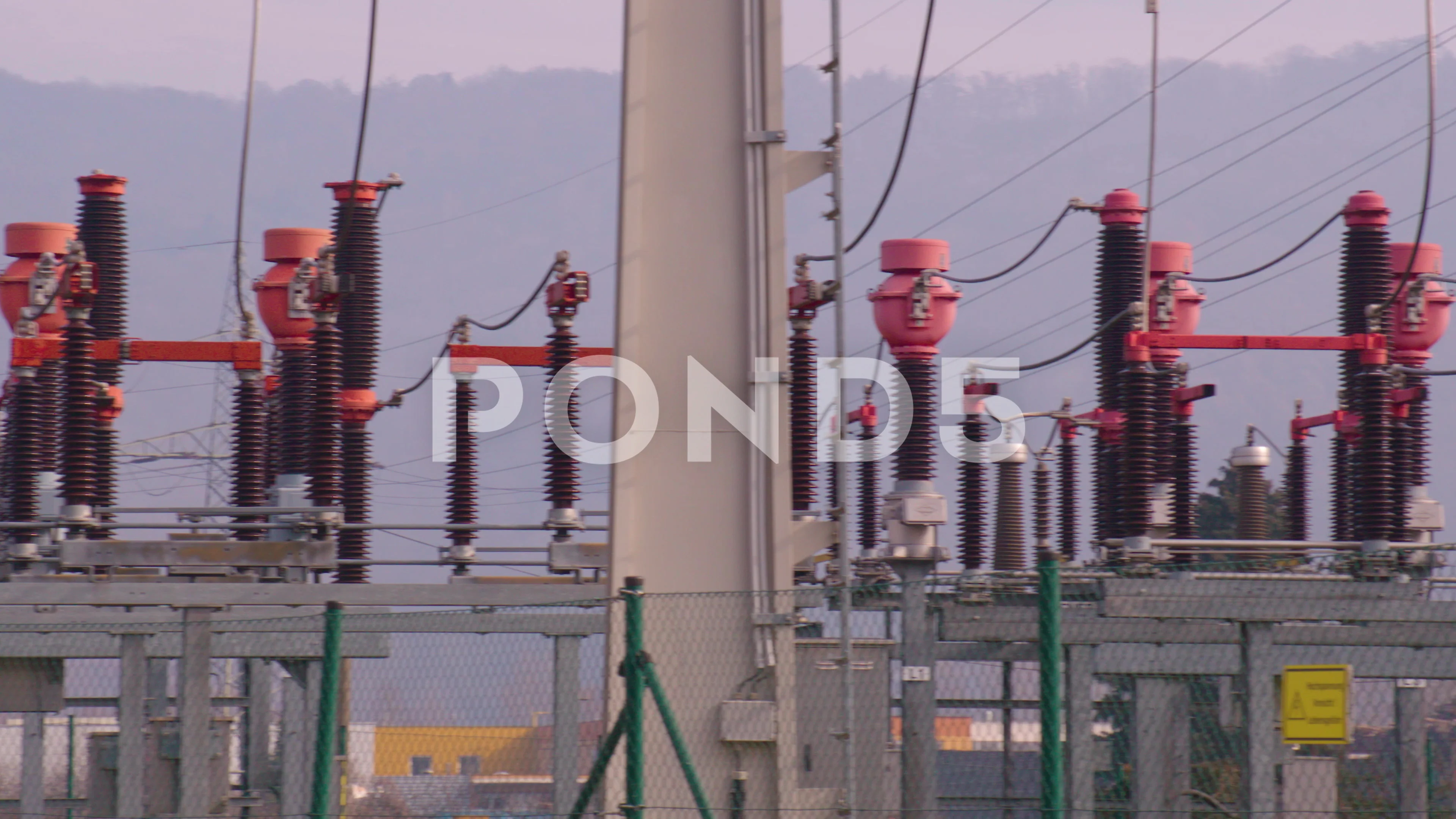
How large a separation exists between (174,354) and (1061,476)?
9.21m

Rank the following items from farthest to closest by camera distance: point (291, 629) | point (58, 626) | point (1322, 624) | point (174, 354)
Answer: point (174, 354) < point (291, 629) < point (1322, 624) < point (58, 626)

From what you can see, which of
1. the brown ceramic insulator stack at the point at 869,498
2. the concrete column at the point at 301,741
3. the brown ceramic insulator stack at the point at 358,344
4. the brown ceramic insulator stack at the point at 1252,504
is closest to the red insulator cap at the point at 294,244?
the brown ceramic insulator stack at the point at 358,344

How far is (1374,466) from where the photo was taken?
35.9 feet

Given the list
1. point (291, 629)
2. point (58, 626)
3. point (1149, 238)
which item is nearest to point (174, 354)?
point (291, 629)

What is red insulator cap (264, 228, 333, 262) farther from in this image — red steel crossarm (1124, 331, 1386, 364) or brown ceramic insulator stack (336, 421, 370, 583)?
red steel crossarm (1124, 331, 1386, 364)

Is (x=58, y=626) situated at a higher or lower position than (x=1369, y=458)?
lower

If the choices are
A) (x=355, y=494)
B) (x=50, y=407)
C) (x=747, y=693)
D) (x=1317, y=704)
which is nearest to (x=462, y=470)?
(x=355, y=494)

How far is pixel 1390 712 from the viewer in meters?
13.5

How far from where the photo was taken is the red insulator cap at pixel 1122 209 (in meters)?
13.6

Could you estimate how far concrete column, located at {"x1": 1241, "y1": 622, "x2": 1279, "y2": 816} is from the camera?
24.0 ft

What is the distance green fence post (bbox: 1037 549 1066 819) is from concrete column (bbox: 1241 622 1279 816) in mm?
1787

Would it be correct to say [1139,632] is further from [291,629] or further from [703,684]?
[291,629]

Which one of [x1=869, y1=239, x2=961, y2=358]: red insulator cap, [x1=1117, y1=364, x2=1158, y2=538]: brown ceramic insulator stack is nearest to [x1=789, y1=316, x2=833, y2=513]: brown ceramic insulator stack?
[x1=869, y1=239, x2=961, y2=358]: red insulator cap

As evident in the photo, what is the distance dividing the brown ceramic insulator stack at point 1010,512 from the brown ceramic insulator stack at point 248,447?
25.9ft
